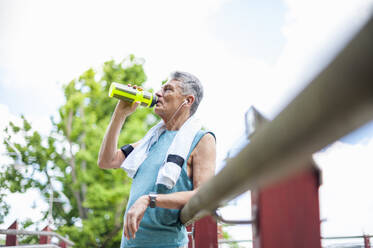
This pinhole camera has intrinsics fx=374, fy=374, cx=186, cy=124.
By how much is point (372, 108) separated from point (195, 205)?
0.61 metres

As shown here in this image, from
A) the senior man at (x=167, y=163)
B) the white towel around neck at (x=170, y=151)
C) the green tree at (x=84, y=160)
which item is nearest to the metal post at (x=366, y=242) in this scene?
the senior man at (x=167, y=163)

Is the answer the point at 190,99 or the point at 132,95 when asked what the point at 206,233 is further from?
the point at 132,95

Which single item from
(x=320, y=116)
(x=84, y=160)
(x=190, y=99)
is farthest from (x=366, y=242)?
(x=84, y=160)

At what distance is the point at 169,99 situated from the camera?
5.23 ft

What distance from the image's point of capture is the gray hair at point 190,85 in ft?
5.32

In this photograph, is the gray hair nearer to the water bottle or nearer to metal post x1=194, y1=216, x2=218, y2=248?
the water bottle

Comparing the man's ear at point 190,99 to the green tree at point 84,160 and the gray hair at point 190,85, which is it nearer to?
the gray hair at point 190,85

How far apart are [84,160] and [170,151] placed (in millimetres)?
9698

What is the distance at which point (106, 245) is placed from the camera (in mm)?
9836

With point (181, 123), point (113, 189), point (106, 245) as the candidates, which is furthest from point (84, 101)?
point (181, 123)

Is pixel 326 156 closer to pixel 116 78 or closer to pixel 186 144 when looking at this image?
pixel 186 144

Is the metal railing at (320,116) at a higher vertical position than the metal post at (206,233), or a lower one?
higher

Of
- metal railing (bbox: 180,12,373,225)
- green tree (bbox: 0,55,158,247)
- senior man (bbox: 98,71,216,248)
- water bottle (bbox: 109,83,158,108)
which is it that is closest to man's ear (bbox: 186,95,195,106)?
senior man (bbox: 98,71,216,248)

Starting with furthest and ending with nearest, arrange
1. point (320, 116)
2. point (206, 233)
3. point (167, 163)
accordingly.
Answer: point (206, 233) → point (167, 163) → point (320, 116)
